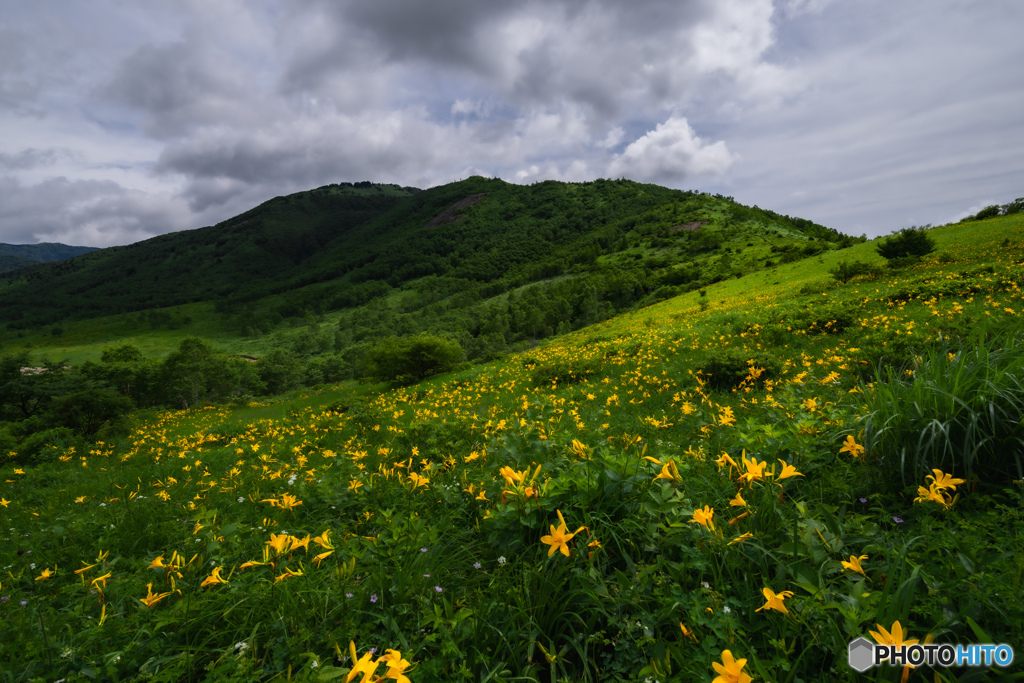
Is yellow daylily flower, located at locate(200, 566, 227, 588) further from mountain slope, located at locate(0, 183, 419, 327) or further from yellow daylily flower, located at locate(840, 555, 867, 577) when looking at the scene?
mountain slope, located at locate(0, 183, 419, 327)

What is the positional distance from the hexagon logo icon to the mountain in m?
65.7

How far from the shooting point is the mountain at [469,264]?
83.4 meters

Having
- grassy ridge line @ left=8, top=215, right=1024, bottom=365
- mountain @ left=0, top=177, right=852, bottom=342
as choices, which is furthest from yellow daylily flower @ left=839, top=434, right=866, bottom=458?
mountain @ left=0, top=177, right=852, bottom=342

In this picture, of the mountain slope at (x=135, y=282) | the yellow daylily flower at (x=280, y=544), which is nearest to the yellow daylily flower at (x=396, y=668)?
the yellow daylily flower at (x=280, y=544)

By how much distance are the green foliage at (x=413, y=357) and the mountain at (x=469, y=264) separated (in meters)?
48.4

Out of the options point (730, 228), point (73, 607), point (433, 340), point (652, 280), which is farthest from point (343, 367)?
point (730, 228)

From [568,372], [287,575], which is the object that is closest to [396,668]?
[287,575]

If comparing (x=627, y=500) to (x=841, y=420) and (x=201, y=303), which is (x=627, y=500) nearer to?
(x=841, y=420)

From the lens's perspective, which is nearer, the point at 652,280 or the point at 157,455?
the point at 157,455

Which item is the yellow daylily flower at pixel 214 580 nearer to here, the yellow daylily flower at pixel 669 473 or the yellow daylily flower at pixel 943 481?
the yellow daylily flower at pixel 669 473

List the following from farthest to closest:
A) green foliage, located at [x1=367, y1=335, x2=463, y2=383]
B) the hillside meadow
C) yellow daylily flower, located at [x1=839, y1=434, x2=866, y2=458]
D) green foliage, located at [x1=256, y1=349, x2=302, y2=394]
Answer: green foliage, located at [x1=256, y1=349, x2=302, y2=394] → green foliage, located at [x1=367, y1=335, x2=463, y2=383] → yellow daylily flower, located at [x1=839, y1=434, x2=866, y2=458] → the hillside meadow

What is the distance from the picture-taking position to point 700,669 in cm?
150

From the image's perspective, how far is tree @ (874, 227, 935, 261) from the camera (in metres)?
17.2

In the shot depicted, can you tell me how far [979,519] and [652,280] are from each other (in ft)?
246
